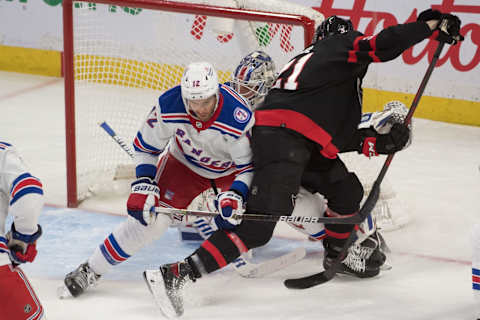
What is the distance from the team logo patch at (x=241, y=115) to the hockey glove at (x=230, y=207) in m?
0.25

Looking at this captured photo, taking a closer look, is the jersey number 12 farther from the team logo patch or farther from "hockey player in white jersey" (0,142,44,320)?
"hockey player in white jersey" (0,142,44,320)

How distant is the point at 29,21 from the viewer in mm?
6551

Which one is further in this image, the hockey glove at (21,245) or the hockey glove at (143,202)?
the hockey glove at (143,202)

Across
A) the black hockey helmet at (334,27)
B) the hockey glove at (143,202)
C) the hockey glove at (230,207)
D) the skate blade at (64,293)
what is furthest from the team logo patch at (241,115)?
the skate blade at (64,293)

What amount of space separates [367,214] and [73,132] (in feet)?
5.24

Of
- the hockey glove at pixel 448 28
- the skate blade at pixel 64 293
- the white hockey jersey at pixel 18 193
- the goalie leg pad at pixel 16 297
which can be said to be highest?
the hockey glove at pixel 448 28

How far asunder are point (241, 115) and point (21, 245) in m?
0.90

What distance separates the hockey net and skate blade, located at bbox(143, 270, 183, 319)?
1.29 m

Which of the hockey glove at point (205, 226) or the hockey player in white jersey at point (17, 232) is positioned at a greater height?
the hockey player in white jersey at point (17, 232)

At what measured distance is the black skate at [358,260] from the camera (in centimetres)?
299

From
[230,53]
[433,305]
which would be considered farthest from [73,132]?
[433,305]

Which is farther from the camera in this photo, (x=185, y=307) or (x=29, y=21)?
(x=29, y=21)

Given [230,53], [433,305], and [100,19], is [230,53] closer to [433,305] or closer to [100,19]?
[100,19]

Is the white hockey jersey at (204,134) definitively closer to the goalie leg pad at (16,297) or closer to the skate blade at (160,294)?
the skate blade at (160,294)
